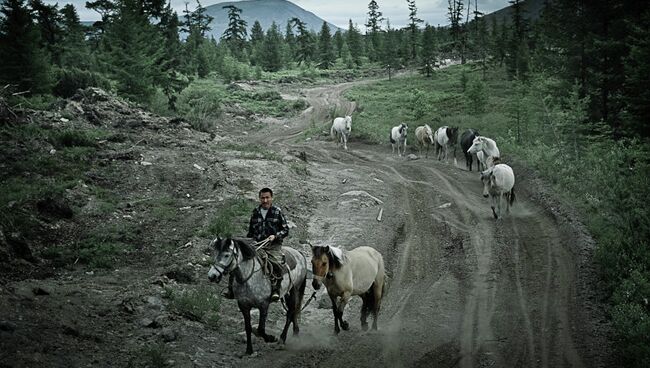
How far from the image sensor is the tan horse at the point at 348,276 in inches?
349

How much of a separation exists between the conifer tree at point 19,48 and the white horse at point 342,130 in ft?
64.6

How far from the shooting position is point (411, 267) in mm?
14508

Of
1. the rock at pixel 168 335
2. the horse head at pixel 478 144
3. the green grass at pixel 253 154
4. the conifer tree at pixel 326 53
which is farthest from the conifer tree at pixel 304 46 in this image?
the rock at pixel 168 335

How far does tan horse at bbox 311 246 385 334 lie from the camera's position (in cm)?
887

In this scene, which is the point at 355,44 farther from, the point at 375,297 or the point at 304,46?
the point at 375,297

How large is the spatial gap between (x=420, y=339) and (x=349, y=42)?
10491 centimetres

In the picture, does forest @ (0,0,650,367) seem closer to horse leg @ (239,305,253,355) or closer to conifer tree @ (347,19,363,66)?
horse leg @ (239,305,253,355)

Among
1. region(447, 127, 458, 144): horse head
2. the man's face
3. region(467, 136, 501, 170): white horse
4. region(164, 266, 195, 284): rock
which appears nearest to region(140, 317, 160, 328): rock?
region(164, 266, 195, 284): rock

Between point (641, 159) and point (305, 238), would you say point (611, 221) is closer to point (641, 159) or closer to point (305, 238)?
point (641, 159)

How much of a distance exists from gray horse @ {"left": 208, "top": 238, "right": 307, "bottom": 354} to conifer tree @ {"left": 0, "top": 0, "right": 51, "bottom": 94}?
2534cm

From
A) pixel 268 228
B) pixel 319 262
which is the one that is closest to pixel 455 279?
pixel 319 262

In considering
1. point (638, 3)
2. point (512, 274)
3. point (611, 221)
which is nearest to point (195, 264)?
point (512, 274)

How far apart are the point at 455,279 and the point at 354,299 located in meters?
2.96

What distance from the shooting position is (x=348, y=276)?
9516 millimetres
